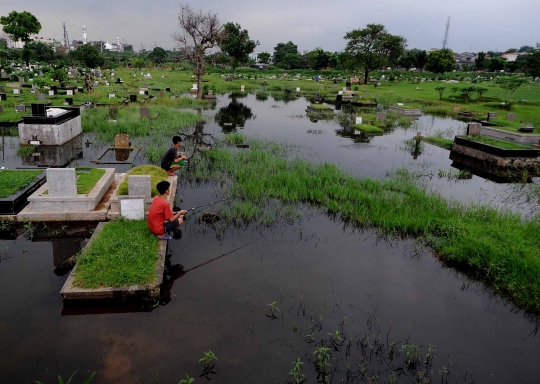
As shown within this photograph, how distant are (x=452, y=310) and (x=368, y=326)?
5.61ft

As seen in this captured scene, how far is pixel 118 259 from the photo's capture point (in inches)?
275

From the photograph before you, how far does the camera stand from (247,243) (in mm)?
8734

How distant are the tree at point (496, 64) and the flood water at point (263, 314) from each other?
312ft

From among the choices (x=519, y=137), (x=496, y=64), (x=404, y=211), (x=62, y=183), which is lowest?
(x=404, y=211)

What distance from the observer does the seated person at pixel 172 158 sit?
11365 millimetres

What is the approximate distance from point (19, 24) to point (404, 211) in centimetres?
6747

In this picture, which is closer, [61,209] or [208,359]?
[208,359]

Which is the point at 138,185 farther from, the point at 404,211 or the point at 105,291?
the point at 404,211

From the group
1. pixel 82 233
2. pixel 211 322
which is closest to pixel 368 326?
pixel 211 322

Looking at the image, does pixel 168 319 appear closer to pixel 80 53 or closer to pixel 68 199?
pixel 68 199

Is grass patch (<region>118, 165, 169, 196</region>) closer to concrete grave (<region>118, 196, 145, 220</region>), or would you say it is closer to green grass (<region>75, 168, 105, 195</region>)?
green grass (<region>75, 168, 105, 195</region>)

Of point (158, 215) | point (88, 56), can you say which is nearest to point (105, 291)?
point (158, 215)

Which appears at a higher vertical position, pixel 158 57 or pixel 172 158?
pixel 158 57

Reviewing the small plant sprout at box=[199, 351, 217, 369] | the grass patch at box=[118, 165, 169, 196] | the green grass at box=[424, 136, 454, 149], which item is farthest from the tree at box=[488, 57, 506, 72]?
the small plant sprout at box=[199, 351, 217, 369]
